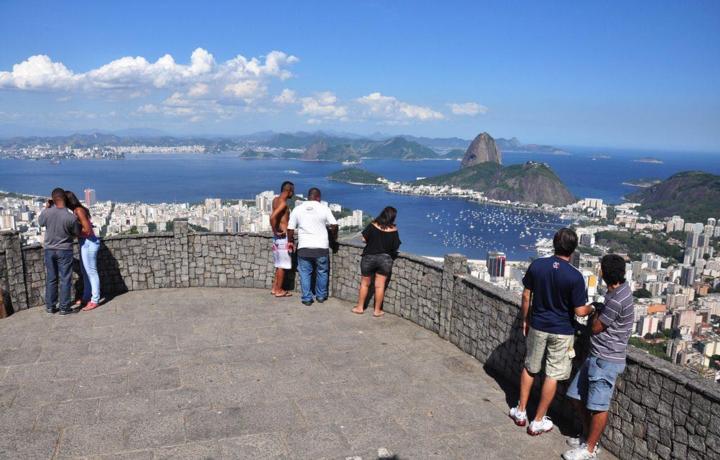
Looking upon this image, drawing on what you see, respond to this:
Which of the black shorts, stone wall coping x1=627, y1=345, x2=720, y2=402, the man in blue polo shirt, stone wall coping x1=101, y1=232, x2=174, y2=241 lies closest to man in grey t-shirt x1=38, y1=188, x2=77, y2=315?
stone wall coping x1=101, y1=232, x2=174, y2=241

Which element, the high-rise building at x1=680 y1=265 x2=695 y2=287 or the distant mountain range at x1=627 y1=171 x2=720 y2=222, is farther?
the distant mountain range at x1=627 y1=171 x2=720 y2=222

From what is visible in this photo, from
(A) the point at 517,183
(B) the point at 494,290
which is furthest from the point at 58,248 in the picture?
(A) the point at 517,183

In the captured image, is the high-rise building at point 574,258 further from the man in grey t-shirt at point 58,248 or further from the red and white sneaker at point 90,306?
the red and white sneaker at point 90,306

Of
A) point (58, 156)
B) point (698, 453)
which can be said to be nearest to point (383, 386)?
point (698, 453)

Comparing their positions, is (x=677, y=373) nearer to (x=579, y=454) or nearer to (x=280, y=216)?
(x=579, y=454)

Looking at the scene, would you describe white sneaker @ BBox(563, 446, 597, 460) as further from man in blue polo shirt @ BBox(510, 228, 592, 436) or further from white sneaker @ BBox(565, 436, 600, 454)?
man in blue polo shirt @ BBox(510, 228, 592, 436)

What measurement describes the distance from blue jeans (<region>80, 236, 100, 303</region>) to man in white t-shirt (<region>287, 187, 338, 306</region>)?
278cm

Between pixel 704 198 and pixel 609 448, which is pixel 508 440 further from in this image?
pixel 704 198

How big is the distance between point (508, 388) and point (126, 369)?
13.3 ft

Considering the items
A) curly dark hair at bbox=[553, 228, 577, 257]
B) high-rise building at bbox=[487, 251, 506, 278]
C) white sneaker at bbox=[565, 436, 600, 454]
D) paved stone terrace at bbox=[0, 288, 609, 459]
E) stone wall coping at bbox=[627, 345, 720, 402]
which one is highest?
curly dark hair at bbox=[553, 228, 577, 257]

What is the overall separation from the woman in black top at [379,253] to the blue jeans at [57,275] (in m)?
4.07

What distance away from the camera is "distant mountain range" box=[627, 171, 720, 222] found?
291 ft

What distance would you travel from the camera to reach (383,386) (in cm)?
521

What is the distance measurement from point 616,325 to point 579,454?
1082 mm
